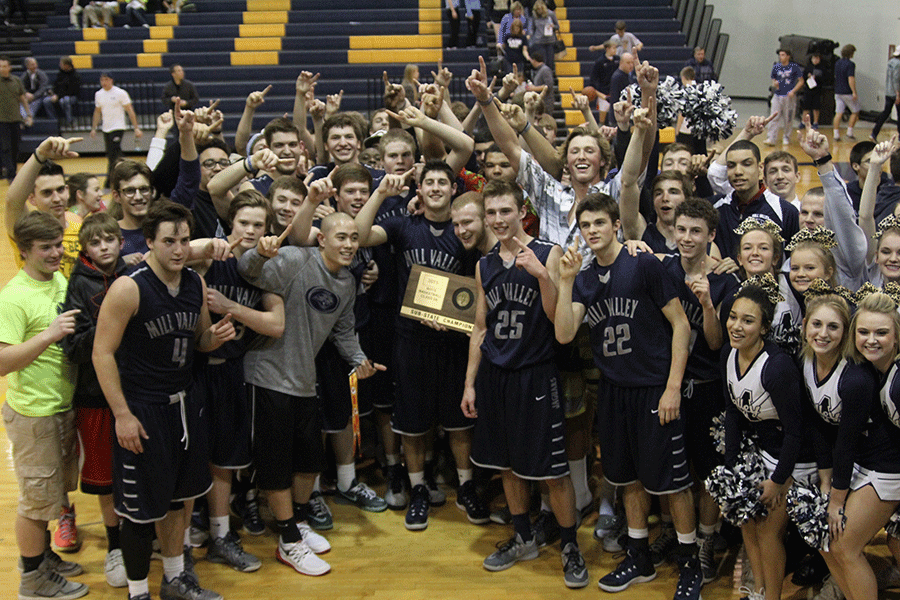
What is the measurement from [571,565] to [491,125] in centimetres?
249

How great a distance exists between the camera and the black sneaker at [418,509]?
4918mm

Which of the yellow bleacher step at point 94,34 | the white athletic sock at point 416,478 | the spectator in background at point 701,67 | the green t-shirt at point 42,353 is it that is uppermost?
the yellow bleacher step at point 94,34

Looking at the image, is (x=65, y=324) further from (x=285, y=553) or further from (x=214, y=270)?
(x=285, y=553)

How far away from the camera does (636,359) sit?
4203 mm

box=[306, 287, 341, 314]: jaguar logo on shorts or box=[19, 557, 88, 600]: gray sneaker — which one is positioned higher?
box=[306, 287, 341, 314]: jaguar logo on shorts

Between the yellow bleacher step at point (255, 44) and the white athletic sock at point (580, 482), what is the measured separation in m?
14.7

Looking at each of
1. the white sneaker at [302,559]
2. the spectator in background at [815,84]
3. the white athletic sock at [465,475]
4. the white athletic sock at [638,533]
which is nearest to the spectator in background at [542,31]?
the spectator in background at [815,84]

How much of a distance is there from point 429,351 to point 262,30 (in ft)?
48.9

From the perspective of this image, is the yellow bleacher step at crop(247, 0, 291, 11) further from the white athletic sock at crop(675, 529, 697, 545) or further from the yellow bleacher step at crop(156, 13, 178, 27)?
the white athletic sock at crop(675, 529, 697, 545)

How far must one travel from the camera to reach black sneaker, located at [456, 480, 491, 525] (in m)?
4.98

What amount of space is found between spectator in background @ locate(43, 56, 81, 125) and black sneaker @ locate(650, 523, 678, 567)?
585 inches

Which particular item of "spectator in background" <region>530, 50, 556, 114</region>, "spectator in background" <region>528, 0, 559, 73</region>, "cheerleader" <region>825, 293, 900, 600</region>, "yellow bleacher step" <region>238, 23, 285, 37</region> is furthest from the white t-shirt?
"cheerleader" <region>825, 293, 900, 600</region>

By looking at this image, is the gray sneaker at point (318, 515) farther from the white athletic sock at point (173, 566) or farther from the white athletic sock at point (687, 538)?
the white athletic sock at point (687, 538)

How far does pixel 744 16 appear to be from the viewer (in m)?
21.8
